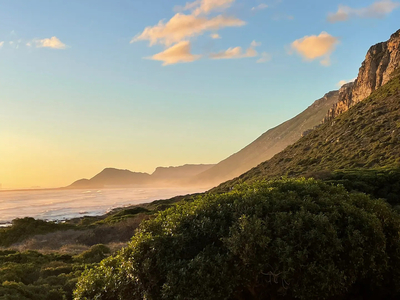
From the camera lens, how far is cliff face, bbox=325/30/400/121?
237 ft

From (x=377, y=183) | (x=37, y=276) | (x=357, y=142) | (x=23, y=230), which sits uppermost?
(x=357, y=142)

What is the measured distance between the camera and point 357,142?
5394 centimetres

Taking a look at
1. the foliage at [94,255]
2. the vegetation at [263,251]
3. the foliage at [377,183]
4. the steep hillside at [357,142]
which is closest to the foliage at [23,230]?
the foliage at [94,255]

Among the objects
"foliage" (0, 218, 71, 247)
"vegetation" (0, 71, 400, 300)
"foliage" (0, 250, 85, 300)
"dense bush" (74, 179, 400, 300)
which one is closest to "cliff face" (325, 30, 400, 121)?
"foliage" (0, 218, 71, 247)

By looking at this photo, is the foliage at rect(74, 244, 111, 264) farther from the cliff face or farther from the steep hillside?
the cliff face

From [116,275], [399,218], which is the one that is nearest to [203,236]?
[116,275]

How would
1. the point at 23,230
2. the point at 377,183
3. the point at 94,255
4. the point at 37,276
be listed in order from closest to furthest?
the point at 37,276
the point at 94,255
the point at 377,183
the point at 23,230

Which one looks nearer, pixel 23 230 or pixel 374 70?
pixel 23 230

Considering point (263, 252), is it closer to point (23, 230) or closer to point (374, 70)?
point (23, 230)

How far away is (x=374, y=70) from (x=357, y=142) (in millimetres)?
31528

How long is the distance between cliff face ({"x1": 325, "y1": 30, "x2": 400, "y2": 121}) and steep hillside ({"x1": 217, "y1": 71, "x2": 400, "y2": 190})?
248 inches

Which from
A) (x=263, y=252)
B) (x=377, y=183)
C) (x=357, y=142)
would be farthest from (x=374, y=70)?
(x=263, y=252)

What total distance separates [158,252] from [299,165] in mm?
55377

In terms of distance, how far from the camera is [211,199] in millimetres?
10656
